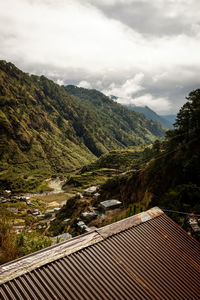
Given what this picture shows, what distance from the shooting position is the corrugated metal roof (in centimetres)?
716

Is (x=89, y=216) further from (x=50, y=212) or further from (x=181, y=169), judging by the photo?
(x=50, y=212)

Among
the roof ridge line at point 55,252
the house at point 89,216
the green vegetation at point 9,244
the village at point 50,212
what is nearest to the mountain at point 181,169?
the roof ridge line at point 55,252

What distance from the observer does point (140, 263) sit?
9117 millimetres

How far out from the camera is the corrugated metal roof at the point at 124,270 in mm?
7156

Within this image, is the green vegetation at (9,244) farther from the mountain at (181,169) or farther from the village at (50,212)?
the mountain at (181,169)

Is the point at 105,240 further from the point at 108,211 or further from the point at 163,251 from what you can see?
the point at 108,211

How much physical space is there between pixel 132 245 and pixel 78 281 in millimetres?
3521

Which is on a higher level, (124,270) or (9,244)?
(124,270)

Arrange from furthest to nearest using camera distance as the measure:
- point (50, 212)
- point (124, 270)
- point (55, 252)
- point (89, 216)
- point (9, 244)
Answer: point (50, 212), point (89, 216), point (9, 244), point (124, 270), point (55, 252)

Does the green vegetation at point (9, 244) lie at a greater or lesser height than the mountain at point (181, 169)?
lesser

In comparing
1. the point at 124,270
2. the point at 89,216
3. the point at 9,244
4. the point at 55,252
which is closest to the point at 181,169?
the point at 124,270

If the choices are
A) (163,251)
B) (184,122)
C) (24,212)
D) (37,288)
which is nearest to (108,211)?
(184,122)

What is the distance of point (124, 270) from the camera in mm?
8523

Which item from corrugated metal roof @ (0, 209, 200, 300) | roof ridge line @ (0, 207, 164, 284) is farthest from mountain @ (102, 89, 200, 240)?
roof ridge line @ (0, 207, 164, 284)
